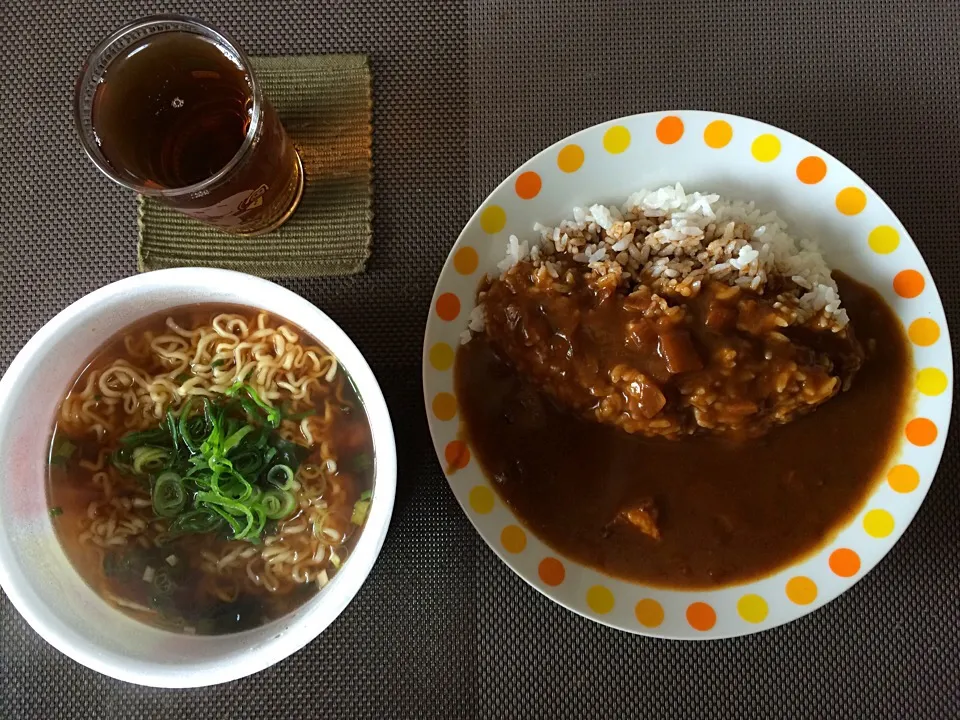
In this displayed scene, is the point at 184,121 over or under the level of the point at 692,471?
over

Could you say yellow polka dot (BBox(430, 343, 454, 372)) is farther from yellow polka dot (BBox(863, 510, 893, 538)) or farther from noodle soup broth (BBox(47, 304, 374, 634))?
yellow polka dot (BBox(863, 510, 893, 538))

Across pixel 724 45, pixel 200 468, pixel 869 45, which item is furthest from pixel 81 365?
pixel 869 45

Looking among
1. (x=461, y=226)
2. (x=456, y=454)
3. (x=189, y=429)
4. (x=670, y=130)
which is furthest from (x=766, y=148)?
(x=189, y=429)

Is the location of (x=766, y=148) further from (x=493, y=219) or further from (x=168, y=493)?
(x=168, y=493)

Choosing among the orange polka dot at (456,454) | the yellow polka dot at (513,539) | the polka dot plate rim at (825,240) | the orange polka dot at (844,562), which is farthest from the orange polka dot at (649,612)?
the orange polka dot at (456,454)

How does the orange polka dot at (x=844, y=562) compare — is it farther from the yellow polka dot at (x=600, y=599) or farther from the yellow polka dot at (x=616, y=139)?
the yellow polka dot at (x=616, y=139)

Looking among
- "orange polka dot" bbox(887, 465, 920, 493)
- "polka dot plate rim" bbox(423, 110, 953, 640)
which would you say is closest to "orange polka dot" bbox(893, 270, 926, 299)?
"polka dot plate rim" bbox(423, 110, 953, 640)
